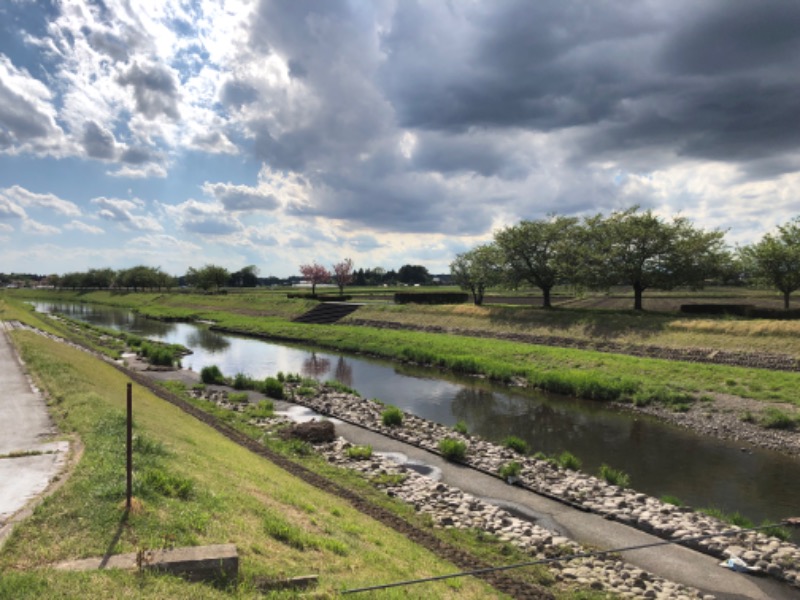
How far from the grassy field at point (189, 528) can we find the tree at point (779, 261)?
4046 centimetres

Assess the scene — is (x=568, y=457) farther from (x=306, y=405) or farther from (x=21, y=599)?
(x=21, y=599)

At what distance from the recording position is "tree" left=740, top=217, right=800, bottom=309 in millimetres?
37000

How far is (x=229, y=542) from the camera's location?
6750 mm

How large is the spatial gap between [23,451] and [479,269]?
53820 millimetres

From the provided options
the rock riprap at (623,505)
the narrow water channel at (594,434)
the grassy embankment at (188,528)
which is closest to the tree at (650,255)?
the narrow water channel at (594,434)

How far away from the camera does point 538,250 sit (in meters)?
53.2

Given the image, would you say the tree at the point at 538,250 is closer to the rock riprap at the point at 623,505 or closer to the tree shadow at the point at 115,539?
the rock riprap at the point at 623,505

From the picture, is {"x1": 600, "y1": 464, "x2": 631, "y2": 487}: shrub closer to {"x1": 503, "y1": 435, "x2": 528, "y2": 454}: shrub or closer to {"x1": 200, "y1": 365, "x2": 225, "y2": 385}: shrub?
{"x1": 503, "y1": 435, "x2": 528, "y2": 454}: shrub

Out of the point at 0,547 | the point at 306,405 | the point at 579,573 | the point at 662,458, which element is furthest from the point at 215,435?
the point at 662,458

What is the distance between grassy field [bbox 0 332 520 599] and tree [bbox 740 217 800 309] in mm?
40464

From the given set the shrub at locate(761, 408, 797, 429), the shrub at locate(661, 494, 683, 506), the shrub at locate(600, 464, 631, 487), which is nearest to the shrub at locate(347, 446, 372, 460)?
the shrub at locate(600, 464, 631, 487)

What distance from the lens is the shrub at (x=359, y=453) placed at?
51.9 feet

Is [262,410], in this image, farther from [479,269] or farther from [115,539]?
[479,269]

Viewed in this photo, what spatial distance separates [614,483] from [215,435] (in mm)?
12409
